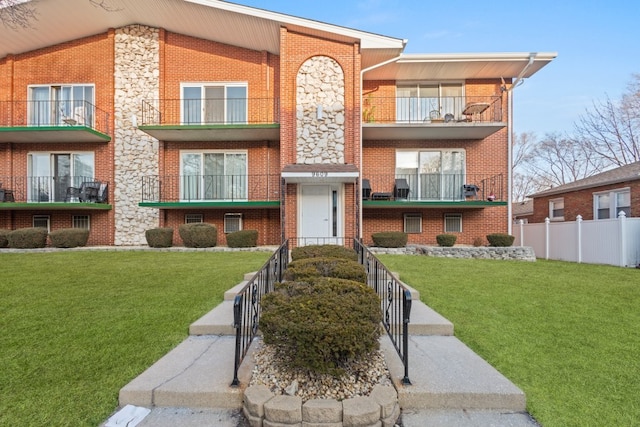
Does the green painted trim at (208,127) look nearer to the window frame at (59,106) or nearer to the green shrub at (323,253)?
the window frame at (59,106)

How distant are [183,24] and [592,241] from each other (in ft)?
53.6

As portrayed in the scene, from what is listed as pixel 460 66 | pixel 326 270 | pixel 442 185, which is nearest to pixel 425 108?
pixel 460 66

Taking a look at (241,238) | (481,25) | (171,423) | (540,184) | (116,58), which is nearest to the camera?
(171,423)

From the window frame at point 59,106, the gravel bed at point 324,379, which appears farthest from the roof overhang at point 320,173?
the window frame at point 59,106

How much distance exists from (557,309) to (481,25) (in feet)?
43.9

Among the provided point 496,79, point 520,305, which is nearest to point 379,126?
point 496,79

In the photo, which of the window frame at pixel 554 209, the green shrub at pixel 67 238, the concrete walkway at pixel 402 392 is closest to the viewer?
the concrete walkway at pixel 402 392

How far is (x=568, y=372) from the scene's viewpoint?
10.7 feet

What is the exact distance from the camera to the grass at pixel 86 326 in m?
2.79

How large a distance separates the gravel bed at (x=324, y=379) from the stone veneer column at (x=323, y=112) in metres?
8.75

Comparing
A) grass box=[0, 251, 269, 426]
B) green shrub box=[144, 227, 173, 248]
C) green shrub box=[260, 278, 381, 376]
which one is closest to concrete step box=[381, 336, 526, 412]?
green shrub box=[260, 278, 381, 376]

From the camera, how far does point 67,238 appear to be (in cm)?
1191

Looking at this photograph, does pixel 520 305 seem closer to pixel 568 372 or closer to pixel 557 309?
pixel 557 309

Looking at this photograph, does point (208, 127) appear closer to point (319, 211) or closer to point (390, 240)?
point (319, 211)
